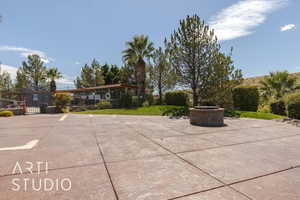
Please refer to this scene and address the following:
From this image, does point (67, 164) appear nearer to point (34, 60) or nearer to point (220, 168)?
point (220, 168)

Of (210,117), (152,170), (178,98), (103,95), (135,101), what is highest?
(103,95)

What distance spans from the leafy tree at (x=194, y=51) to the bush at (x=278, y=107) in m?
5.23

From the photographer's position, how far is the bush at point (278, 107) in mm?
11203

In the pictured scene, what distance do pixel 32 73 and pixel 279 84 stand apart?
155 ft

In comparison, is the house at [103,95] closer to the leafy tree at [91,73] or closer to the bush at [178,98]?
the bush at [178,98]

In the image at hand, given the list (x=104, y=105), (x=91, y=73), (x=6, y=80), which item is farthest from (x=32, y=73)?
(x=104, y=105)

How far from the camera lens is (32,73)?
37125mm

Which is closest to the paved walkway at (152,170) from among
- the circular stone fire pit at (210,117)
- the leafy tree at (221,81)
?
the circular stone fire pit at (210,117)

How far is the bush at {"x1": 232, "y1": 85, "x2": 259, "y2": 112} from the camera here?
1255 centimetres

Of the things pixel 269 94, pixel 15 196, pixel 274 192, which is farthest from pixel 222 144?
pixel 269 94

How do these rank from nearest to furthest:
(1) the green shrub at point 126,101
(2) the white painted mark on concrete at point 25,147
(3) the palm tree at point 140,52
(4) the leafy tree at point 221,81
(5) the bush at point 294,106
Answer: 1. (2) the white painted mark on concrete at point 25,147
2. (5) the bush at point 294,106
3. (4) the leafy tree at point 221,81
4. (1) the green shrub at point 126,101
5. (3) the palm tree at point 140,52

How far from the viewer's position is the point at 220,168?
2920 mm

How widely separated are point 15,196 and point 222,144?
456cm

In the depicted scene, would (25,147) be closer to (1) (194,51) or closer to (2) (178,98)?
(1) (194,51)
